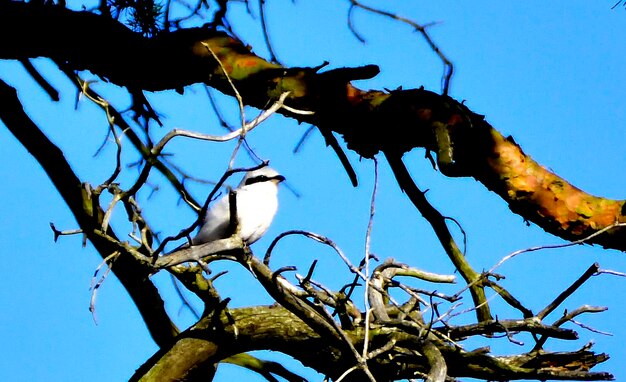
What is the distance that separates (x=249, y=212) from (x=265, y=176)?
0.94ft

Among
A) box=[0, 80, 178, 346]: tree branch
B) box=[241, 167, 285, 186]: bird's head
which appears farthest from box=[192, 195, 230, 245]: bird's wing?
box=[0, 80, 178, 346]: tree branch

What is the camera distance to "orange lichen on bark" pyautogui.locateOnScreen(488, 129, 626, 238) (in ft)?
8.27

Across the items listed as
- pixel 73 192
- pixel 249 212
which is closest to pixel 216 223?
pixel 249 212

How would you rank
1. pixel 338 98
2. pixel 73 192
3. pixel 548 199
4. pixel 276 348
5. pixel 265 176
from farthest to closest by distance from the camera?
pixel 265 176
pixel 73 192
pixel 276 348
pixel 338 98
pixel 548 199

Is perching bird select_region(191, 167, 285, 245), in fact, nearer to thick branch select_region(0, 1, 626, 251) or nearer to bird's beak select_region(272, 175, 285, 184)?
bird's beak select_region(272, 175, 285, 184)

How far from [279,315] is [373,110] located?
2.48 ft

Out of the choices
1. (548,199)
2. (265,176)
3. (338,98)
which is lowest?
(548,199)

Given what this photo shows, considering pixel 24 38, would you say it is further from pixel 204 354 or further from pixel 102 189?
pixel 204 354

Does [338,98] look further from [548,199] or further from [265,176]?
[265,176]

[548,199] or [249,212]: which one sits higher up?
[249,212]

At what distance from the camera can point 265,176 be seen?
15.0 feet

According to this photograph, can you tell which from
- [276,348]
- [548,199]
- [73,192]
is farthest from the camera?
[73,192]

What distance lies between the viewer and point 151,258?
2.73 meters

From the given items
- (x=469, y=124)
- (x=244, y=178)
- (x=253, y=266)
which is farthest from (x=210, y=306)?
(x=244, y=178)
